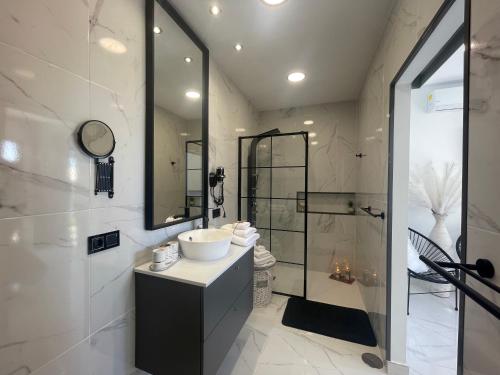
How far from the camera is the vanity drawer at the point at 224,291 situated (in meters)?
1.08

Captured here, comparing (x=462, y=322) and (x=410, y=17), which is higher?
(x=410, y=17)

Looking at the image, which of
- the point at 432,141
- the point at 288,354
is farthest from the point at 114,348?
the point at 432,141

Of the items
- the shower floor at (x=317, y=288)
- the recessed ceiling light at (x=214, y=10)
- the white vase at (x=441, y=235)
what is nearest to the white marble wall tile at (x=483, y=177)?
the recessed ceiling light at (x=214, y=10)

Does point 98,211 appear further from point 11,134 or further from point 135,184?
point 11,134

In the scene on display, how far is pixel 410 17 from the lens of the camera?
3.64 feet

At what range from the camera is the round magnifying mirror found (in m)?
0.91

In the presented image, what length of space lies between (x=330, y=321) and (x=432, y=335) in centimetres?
83

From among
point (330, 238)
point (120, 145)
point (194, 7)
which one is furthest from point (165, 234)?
point (330, 238)

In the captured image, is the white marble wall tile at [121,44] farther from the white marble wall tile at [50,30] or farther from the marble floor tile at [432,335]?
the marble floor tile at [432,335]

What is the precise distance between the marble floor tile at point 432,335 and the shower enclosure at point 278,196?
1.09m

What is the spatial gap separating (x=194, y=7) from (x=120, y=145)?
1.08 metres

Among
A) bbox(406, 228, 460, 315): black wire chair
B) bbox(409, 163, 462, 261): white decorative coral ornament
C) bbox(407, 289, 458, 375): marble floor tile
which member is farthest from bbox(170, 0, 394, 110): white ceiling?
bbox(407, 289, 458, 375): marble floor tile

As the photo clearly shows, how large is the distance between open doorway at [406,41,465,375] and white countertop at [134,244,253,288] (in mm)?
1824

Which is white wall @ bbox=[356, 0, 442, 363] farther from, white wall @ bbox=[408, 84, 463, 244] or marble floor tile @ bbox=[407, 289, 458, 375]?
white wall @ bbox=[408, 84, 463, 244]
